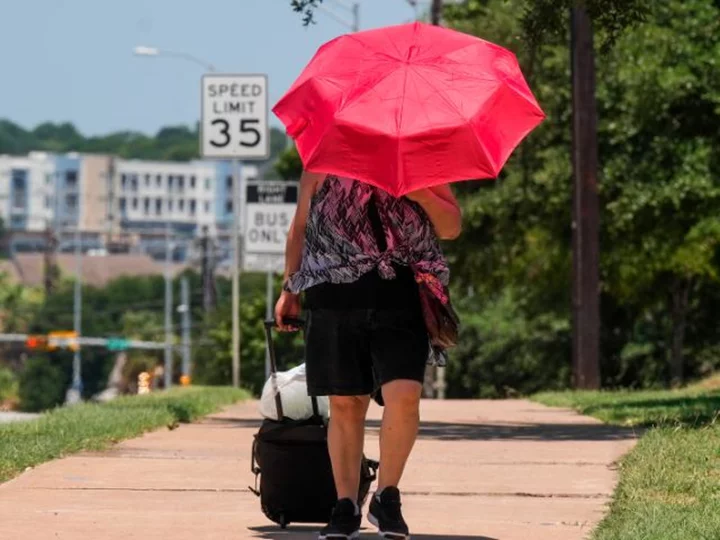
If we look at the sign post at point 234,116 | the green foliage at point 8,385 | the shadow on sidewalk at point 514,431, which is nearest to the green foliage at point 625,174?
the sign post at point 234,116

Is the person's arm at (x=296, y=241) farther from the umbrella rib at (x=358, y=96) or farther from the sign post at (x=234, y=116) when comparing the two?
the sign post at (x=234, y=116)

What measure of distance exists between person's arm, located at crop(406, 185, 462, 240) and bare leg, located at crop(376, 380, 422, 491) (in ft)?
2.13

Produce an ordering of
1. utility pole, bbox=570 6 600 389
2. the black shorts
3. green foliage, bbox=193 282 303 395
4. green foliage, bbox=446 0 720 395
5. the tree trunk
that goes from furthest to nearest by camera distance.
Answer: green foliage, bbox=193 282 303 395 → the tree trunk → green foliage, bbox=446 0 720 395 → utility pole, bbox=570 6 600 389 → the black shorts

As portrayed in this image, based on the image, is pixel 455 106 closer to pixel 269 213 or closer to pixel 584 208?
pixel 269 213

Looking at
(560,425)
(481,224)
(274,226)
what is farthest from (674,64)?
(560,425)

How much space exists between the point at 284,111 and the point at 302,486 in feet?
5.18

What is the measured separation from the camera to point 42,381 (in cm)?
12144

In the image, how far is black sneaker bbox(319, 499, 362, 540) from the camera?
7883 millimetres

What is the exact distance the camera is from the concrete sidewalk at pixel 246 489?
28.0 ft

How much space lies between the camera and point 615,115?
106ft

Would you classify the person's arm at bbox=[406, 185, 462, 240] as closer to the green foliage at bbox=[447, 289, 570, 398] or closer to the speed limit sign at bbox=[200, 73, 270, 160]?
the speed limit sign at bbox=[200, 73, 270, 160]

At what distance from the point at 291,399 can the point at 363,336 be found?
2.70 ft

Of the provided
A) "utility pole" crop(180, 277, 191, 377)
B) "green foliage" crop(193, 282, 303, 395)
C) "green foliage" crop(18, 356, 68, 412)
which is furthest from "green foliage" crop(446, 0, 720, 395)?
"green foliage" crop(18, 356, 68, 412)

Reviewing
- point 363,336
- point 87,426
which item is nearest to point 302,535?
point 363,336
